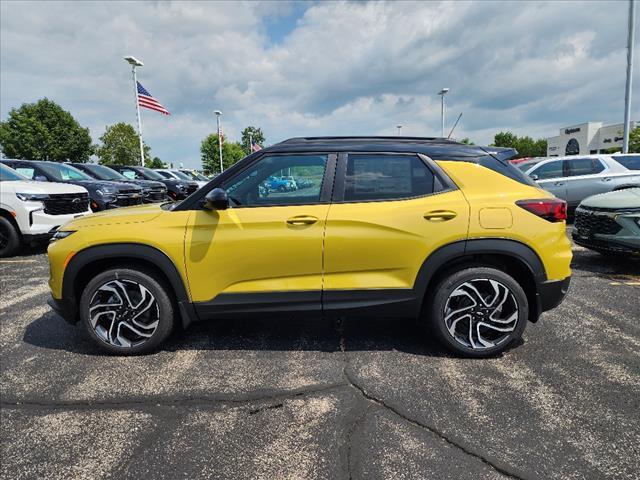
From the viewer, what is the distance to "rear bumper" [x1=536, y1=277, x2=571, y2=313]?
116 inches

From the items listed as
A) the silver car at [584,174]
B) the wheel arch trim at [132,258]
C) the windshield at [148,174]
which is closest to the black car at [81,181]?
the windshield at [148,174]

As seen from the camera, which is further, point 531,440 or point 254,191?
point 254,191

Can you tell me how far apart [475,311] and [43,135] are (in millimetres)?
57471

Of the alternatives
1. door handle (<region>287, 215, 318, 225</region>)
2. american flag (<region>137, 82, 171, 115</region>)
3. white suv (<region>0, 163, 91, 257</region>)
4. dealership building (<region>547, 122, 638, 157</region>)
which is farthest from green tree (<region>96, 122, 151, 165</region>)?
dealership building (<region>547, 122, 638, 157</region>)

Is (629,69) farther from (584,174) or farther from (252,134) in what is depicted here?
(252,134)

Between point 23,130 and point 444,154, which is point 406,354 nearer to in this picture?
point 444,154

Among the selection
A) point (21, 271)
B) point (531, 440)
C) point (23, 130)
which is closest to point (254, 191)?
point (531, 440)

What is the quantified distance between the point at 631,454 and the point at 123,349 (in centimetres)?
340

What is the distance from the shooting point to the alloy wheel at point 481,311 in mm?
2977

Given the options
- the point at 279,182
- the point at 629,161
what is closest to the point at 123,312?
the point at 279,182

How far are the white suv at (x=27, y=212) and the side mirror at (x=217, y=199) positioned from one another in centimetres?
559

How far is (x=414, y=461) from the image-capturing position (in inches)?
78.2

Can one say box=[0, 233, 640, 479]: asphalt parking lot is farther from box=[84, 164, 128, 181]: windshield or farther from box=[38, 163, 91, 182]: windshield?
box=[84, 164, 128, 181]: windshield

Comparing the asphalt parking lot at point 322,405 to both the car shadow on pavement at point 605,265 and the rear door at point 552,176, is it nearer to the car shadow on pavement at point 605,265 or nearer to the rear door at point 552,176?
the car shadow on pavement at point 605,265
